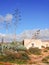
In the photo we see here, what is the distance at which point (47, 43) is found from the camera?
6675cm

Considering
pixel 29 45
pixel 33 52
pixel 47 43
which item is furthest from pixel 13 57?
pixel 47 43

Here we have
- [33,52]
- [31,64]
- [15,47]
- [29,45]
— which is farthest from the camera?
[29,45]

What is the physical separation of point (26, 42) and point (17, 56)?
77.1 ft

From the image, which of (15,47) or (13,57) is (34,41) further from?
(13,57)

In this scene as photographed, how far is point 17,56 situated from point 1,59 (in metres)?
2.79

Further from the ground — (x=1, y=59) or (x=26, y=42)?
(x=26, y=42)

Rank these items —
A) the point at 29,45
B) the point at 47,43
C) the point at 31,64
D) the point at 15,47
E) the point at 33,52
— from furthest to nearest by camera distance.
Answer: the point at 47,43, the point at 29,45, the point at 33,52, the point at 15,47, the point at 31,64

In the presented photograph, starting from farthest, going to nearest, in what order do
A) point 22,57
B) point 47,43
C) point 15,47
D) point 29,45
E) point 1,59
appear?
point 47,43 < point 29,45 < point 15,47 < point 22,57 < point 1,59

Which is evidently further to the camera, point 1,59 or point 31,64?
point 1,59

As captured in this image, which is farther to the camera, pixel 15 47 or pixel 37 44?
pixel 37 44

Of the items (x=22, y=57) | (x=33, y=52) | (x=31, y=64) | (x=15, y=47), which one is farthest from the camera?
(x=33, y=52)

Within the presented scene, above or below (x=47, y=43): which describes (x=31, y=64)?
below

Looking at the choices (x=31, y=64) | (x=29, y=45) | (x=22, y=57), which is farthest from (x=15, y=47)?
(x=31, y=64)

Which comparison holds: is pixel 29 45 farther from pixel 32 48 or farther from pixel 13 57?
pixel 13 57
